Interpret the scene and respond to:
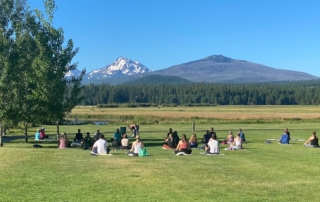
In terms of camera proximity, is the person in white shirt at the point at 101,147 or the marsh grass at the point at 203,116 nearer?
the person in white shirt at the point at 101,147

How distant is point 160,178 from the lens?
56.9ft

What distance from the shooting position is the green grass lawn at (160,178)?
47.3 feet

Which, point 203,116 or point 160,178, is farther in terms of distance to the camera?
point 203,116

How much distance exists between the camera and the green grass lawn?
47.3 ft

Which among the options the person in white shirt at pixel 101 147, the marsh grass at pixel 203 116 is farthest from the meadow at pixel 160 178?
the marsh grass at pixel 203 116

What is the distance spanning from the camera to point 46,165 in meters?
21.0

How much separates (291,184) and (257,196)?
8.74ft

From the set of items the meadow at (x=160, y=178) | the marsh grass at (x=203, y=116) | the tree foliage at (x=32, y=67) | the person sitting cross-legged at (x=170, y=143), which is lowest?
the meadow at (x=160, y=178)

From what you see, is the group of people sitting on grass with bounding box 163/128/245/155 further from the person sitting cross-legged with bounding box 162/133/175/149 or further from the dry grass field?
the dry grass field

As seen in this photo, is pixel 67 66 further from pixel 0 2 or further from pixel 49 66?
pixel 0 2

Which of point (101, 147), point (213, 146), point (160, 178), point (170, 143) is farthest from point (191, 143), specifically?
point (160, 178)

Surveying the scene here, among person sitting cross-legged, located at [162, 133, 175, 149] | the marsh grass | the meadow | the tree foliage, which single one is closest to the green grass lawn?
the meadow

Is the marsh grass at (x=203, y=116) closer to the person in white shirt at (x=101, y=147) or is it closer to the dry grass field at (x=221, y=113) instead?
the dry grass field at (x=221, y=113)

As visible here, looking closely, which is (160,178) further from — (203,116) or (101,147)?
(203,116)
